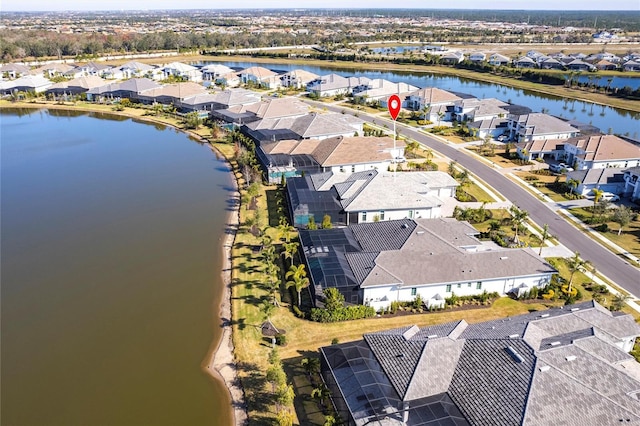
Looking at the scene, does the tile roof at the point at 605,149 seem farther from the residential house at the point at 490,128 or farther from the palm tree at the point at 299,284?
the palm tree at the point at 299,284

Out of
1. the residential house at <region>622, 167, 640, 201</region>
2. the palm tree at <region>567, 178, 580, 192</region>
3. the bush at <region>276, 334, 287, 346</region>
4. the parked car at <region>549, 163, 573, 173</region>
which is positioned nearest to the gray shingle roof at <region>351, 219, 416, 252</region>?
the bush at <region>276, 334, 287, 346</region>

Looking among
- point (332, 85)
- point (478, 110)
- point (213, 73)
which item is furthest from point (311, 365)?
point (213, 73)

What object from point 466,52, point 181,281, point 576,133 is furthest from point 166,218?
point 466,52

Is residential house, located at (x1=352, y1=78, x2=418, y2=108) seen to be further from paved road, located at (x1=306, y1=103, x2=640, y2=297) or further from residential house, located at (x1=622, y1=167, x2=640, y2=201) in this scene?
residential house, located at (x1=622, y1=167, x2=640, y2=201)

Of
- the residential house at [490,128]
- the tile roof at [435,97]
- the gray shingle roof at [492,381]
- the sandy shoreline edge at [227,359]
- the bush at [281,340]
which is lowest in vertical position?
the sandy shoreline edge at [227,359]

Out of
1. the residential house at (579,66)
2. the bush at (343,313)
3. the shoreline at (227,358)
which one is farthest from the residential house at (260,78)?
the bush at (343,313)

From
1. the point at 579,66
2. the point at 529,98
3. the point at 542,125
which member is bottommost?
the point at 529,98

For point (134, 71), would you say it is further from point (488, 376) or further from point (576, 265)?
point (488, 376)
